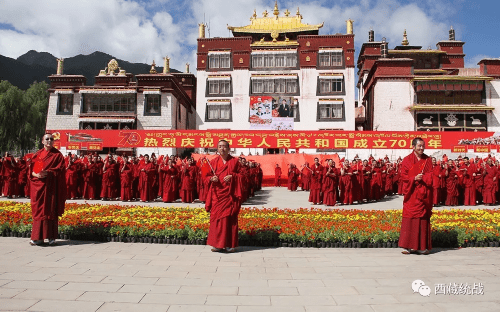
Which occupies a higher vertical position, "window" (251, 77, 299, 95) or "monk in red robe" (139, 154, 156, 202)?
"window" (251, 77, 299, 95)

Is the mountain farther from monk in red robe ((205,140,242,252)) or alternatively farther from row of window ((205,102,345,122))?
monk in red robe ((205,140,242,252))

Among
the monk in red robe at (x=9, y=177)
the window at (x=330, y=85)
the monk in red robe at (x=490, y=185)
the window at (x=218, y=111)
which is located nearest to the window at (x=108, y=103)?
the window at (x=218, y=111)

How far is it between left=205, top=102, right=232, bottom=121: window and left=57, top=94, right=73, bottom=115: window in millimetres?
12546

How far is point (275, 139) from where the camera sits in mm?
22906

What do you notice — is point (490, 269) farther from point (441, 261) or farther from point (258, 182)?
point (258, 182)

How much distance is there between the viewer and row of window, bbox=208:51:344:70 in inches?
1398

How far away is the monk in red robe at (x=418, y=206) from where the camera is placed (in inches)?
245

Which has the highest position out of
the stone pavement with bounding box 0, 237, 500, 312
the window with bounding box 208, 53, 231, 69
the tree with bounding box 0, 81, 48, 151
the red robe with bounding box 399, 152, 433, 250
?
the window with bounding box 208, 53, 231, 69

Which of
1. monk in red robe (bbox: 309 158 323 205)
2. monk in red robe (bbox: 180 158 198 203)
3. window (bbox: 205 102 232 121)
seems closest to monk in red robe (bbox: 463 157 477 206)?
monk in red robe (bbox: 309 158 323 205)

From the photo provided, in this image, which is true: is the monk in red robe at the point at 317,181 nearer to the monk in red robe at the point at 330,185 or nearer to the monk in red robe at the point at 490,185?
the monk in red robe at the point at 330,185

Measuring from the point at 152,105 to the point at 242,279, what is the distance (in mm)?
30168

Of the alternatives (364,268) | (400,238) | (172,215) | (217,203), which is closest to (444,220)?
(400,238)

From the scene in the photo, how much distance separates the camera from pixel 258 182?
2031cm

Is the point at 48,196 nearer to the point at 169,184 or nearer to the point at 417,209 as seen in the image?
the point at 417,209
